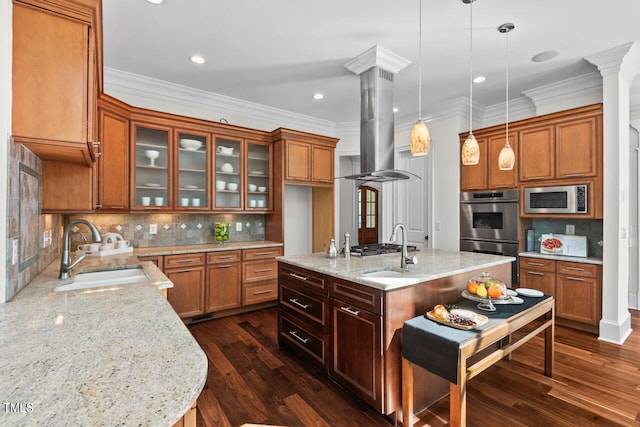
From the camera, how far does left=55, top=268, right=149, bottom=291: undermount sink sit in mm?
1833

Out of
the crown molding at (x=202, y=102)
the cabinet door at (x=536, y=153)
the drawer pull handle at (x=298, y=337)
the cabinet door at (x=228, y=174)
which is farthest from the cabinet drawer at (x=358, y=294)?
the crown molding at (x=202, y=102)

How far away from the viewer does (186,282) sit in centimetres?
348

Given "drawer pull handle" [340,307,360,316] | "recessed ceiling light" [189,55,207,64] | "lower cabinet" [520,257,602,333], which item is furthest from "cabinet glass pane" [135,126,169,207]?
"lower cabinet" [520,257,602,333]

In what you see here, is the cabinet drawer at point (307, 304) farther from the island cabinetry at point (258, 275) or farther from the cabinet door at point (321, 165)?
the cabinet door at point (321, 165)

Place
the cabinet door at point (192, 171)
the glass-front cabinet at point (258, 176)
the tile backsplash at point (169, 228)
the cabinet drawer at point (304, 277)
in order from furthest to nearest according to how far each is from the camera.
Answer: the glass-front cabinet at point (258, 176)
the cabinet door at point (192, 171)
the tile backsplash at point (169, 228)
the cabinet drawer at point (304, 277)

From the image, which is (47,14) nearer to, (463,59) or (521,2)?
(521,2)

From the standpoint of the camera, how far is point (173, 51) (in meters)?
2.99

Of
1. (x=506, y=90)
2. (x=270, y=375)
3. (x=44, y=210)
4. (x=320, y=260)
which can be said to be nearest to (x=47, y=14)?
(x=44, y=210)

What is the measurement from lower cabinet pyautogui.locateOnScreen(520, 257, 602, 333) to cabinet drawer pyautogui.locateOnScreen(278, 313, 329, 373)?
2818 mm

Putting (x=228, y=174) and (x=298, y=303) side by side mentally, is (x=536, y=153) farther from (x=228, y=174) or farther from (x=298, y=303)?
(x=228, y=174)

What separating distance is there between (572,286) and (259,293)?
12.0 feet

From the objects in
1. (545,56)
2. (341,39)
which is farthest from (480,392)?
(545,56)

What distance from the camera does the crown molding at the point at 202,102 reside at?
11.5 ft

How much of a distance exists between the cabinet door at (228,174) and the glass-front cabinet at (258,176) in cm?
14
